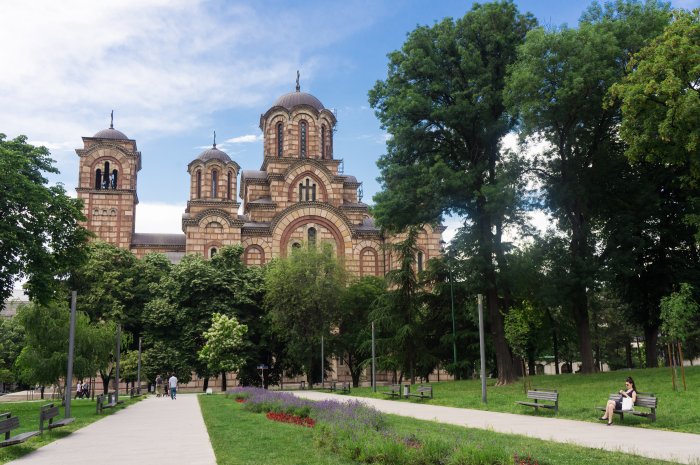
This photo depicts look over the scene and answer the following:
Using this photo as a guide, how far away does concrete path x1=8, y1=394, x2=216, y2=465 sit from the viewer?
32.4 feet

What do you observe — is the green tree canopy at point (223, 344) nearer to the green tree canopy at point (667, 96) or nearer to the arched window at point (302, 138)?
the arched window at point (302, 138)

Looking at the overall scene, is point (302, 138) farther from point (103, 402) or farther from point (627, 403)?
point (627, 403)

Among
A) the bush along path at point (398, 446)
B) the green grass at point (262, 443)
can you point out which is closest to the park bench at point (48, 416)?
the green grass at point (262, 443)

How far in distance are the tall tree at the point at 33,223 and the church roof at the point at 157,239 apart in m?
27.0

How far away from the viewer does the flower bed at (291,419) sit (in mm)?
14570

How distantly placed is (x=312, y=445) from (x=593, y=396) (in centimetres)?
1162

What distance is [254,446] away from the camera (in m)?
11.1

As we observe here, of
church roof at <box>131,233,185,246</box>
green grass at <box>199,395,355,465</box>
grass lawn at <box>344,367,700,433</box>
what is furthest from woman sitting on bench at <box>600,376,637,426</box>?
church roof at <box>131,233,185,246</box>

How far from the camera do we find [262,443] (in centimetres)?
1142

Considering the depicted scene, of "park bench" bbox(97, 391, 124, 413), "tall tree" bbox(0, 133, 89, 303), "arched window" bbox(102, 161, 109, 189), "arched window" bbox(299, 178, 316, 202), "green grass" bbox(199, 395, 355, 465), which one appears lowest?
"park bench" bbox(97, 391, 124, 413)

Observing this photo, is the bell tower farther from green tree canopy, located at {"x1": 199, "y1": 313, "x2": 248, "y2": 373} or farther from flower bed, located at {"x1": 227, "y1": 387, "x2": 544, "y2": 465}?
flower bed, located at {"x1": 227, "y1": 387, "x2": 544, "y2": 465}

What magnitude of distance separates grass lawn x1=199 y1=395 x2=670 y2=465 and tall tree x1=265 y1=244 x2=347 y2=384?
920 inches

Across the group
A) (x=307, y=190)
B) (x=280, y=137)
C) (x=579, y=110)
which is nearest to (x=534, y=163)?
(x=579, y=110)

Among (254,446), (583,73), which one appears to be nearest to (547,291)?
(583,73)
